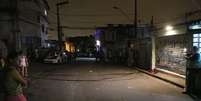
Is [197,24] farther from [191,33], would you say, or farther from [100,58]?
[100,58]

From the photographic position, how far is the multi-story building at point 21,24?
130 ft

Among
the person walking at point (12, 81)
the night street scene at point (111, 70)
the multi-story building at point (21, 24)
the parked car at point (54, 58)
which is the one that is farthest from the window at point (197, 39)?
the parked car at point (54, 58)

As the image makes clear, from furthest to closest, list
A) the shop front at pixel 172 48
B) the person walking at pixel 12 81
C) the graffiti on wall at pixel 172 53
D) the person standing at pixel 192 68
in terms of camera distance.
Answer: the graffiti on wall at pixel 172 53 < the shop front at pixel 172 48 < the person standing at pixel 192 68 < the person walking at pixel 12 81

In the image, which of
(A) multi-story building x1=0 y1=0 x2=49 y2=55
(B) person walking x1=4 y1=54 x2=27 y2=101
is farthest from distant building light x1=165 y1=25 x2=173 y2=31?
(B) person walking x1=4 y1=54 x2=27 y2=101

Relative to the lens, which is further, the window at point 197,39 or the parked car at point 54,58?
the parked car at point 54,58

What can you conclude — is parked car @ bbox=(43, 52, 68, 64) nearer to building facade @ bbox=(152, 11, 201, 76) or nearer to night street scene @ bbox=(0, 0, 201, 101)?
night street scene @ bbox=(0, 0, 201, 101)

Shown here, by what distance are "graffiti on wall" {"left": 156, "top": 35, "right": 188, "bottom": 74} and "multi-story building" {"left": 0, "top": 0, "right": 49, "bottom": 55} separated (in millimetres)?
14713

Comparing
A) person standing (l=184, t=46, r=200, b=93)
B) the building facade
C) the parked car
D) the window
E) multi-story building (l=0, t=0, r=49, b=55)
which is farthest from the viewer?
the parked car

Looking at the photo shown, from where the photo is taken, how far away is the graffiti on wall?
2224 centimetres

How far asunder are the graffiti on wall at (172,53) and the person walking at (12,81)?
16.2 meters

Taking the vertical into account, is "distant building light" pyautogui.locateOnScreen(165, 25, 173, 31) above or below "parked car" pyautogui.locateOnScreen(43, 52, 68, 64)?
above

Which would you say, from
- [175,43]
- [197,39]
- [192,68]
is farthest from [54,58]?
[192,68]

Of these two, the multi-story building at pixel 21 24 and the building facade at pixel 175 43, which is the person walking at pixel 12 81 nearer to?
the building facade at pixel 175 43

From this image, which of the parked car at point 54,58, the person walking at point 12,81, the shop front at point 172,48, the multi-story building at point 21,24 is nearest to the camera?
the person walking at point 12,81
